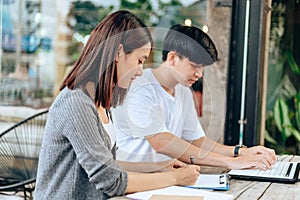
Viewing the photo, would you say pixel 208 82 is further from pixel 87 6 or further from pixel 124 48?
pixel 124 48

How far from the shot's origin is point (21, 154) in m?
3.95

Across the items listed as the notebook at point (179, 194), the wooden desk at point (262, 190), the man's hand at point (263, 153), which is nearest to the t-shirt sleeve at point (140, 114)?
the man's hand at point (263, 153)

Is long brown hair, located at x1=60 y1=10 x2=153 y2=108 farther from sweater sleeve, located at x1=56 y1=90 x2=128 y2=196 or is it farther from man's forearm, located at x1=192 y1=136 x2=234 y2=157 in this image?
man's forearm, located at x1=192 y1=136 x2=234 y2=157

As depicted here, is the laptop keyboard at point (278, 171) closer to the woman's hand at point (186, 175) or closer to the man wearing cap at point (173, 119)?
the man wearing cap at point (173, 119)

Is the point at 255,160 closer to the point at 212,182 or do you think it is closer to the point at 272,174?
the point at 272,174

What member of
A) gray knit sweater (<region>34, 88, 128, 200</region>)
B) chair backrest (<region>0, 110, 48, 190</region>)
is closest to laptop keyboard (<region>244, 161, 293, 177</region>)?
gray knit sweater (<region>34, 88, 128, 200</region>)

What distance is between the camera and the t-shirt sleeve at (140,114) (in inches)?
89.9

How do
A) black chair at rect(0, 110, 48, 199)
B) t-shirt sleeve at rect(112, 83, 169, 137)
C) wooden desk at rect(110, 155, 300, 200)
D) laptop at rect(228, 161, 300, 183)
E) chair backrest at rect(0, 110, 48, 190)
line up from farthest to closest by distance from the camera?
chair backrest at rect(0, 110, 48, 190) < black chair at rect(0, 110, 48, 199) < t-shirt sleeve at rect(112, 83, 169, 137) < laptop at rect(228, 161, 300, 183) < wooden desk at rect(110, 155, 300, 200)

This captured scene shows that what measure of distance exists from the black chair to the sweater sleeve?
132cm

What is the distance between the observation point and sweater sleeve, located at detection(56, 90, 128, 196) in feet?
5.25

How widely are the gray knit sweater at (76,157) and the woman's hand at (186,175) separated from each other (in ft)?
0.67

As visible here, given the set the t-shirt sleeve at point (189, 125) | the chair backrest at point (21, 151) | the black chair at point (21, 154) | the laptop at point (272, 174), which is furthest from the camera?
the chair backrest at point (21, 151)

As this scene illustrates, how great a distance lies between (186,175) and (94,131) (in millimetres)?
338

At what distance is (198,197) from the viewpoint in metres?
1.58
